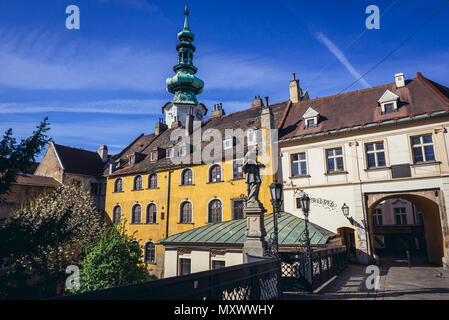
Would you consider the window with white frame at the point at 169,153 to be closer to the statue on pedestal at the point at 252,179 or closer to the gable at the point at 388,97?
the statue on pedestal at the point at 252,179

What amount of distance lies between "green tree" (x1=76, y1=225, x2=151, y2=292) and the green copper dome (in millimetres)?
27870

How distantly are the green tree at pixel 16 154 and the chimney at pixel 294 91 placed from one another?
19493 mm

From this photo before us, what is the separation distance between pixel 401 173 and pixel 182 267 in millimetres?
14666

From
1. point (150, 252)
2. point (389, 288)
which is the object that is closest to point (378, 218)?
point (150, 252)

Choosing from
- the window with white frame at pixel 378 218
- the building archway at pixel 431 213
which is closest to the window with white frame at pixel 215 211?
the building archway at pixel 431 213

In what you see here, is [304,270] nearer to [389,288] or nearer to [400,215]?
[389,288]

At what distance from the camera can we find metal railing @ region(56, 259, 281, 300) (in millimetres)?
3934

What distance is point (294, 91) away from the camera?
25.1 metres

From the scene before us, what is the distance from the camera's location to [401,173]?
16.6 metres

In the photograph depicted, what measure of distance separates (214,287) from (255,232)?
18.2 ft

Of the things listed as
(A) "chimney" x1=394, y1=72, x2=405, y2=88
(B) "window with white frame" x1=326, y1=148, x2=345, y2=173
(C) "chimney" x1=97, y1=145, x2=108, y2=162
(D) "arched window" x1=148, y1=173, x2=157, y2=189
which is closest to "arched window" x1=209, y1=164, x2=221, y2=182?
(D) "arched window" x1=148, y1=173, x2=157, y2=189

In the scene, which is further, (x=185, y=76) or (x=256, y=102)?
(x=185, y=76)
